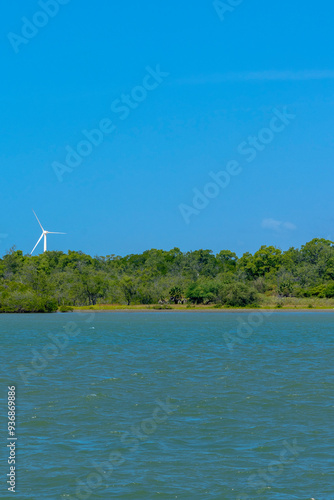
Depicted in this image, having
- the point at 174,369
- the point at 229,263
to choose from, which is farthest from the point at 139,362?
the point at 229,263

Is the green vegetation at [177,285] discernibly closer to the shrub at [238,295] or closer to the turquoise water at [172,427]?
the shrub at [238,295]

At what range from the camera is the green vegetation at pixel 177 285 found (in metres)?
123

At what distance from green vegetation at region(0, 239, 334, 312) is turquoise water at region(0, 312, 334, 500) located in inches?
3321

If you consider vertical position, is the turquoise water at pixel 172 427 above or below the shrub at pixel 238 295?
below

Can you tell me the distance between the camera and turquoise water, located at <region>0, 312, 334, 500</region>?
14297 mm

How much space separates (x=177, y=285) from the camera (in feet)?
464

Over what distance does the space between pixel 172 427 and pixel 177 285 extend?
12161 centimetres

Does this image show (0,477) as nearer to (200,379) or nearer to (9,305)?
(200,379)

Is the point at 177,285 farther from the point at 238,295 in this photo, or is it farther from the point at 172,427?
the point at 172,427

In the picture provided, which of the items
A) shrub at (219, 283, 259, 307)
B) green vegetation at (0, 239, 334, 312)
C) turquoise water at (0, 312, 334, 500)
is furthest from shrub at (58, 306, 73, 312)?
turquoise water at (0, 312, 334, 500)

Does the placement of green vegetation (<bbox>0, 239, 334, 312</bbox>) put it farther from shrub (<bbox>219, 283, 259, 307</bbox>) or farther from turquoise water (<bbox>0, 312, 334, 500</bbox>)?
turquoise water (<bbox>0, 312, 334, 500</bbox>)

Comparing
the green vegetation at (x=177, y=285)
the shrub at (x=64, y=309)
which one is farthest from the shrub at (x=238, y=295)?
the shrub at (x=64, y=309)

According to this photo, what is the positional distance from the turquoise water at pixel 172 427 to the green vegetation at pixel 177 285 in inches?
3321

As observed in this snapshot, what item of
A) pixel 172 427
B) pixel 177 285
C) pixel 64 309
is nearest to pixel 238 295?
pixel 177 285
